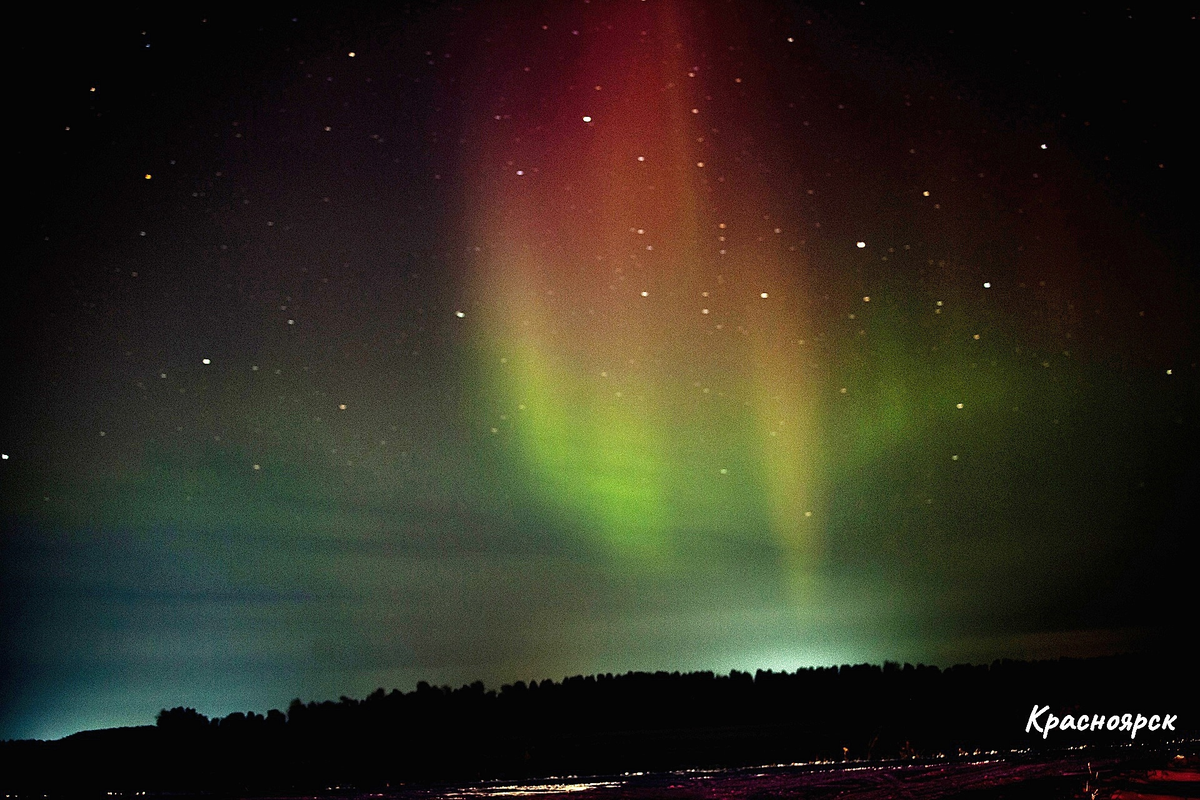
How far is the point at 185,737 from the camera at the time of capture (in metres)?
28.8

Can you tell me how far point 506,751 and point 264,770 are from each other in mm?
7498

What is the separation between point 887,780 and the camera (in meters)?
9.01

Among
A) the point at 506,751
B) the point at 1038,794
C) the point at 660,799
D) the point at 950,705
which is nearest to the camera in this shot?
the point at 1038,794

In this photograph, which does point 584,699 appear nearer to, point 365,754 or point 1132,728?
point 365,754

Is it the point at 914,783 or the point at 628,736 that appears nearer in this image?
the point at 914,783

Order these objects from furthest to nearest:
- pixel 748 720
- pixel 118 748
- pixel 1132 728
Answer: pixel 748 720 → pixel 118 748 → pixel 1132 728

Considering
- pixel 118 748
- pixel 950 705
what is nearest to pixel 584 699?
pixel 950 705

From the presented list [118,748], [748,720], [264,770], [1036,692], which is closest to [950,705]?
[1036,692]

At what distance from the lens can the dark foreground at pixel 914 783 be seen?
7312mm

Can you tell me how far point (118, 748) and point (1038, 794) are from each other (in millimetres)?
23894

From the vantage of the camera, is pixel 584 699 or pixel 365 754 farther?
pixel 584 699

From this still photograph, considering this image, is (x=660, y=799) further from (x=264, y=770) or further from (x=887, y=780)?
(x=264, y=770)

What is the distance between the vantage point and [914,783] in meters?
8.70

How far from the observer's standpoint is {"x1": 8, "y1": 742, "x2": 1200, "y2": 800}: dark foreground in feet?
24.0
